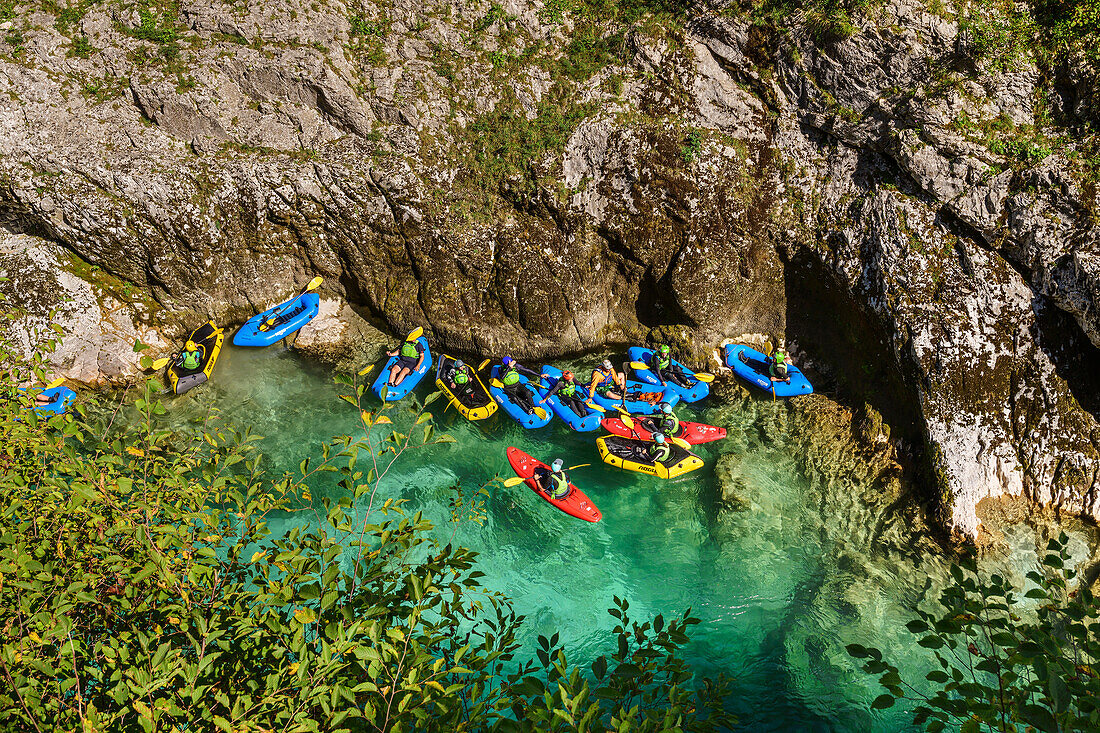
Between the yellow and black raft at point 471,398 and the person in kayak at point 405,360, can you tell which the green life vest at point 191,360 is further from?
the yellow and black raft at point 471,398

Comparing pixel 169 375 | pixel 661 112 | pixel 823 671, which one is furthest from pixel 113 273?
pixel 823 671

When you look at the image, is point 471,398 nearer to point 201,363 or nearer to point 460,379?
point 460,379

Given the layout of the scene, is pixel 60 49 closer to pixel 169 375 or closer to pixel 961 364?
pixel 169 375

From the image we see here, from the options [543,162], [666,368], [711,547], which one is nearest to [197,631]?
[711,547]

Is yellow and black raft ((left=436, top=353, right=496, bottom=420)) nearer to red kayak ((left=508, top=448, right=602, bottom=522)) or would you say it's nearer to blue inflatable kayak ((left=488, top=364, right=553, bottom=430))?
blue inflatable kayak ((left=488, top=364, right=553, bottom=430))

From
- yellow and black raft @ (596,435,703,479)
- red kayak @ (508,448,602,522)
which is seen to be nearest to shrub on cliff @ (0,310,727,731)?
red kayak @ (508,448,602,522)
